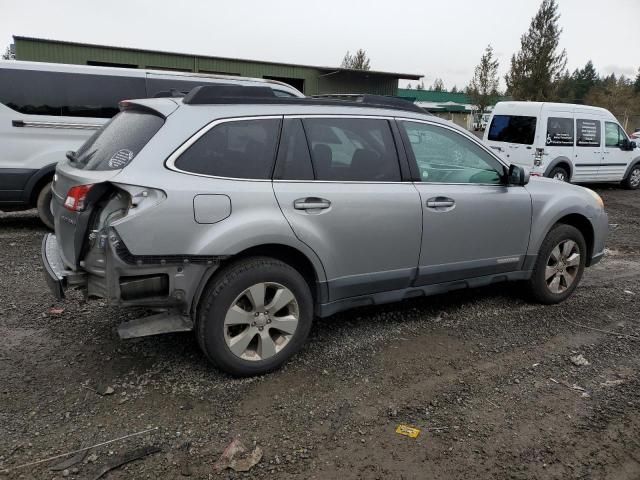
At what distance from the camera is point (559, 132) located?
11.7 metres

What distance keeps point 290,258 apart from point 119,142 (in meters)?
1.31

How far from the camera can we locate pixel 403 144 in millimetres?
3947

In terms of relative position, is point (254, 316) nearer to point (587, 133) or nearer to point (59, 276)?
point (59, 276)

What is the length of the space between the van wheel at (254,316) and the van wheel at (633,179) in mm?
13526

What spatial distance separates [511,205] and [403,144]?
3.79ft

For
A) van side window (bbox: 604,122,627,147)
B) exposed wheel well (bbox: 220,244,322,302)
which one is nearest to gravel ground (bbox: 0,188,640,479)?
exposed wheel well (bbox: 220,244,322,302)

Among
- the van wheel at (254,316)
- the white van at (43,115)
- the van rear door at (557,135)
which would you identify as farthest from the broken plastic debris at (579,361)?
the van rear door at (557,135)

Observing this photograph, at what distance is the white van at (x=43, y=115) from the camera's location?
6.72 m

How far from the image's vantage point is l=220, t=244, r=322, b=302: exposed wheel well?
10.7 ft

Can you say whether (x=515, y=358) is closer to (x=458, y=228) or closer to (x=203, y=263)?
(x=458, y=228)

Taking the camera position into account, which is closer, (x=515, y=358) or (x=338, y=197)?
(x=338, y=197)

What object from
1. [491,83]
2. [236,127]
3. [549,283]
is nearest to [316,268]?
[236,127]

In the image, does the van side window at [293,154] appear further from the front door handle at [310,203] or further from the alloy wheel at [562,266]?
the alloy wheel at [562,266]

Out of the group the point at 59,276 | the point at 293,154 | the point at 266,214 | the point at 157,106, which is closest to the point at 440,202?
the point at 293,154
